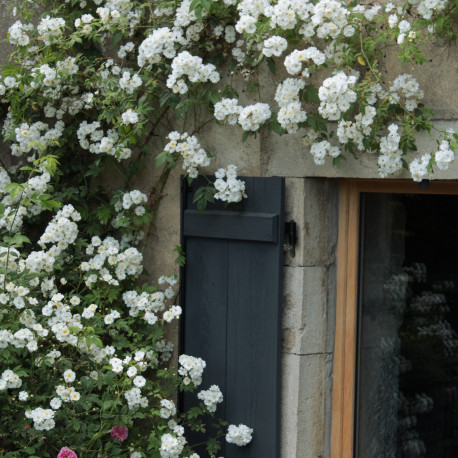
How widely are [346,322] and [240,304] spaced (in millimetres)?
484

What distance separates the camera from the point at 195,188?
3.96 metres

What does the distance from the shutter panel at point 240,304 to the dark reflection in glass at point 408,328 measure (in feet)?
1.36

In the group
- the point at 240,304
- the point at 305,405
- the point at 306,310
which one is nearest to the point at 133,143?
the point at 240,304

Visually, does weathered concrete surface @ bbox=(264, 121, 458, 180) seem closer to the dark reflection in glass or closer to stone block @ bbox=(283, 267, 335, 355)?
the dark reflection in glass

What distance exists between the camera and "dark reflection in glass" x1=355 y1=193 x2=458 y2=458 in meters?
3.46

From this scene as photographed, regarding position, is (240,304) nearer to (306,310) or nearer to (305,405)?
(306,310)

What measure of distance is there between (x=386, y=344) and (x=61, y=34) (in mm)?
2187

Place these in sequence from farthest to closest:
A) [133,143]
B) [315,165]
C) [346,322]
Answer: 1. [133,143]
2. [346,322]
3. [315,165]

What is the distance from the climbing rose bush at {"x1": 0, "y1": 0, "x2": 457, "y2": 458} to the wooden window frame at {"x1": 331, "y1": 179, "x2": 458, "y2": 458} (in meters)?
0.29

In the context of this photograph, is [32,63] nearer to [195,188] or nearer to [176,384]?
[195,188]

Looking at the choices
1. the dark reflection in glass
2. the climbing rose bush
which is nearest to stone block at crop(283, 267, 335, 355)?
the dark reflection in glass

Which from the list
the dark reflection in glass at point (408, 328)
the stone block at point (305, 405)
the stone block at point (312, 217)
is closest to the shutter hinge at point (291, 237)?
the stone block at point (312, 217)

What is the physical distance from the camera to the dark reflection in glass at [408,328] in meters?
3.46

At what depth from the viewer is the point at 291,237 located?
3.65 metres
